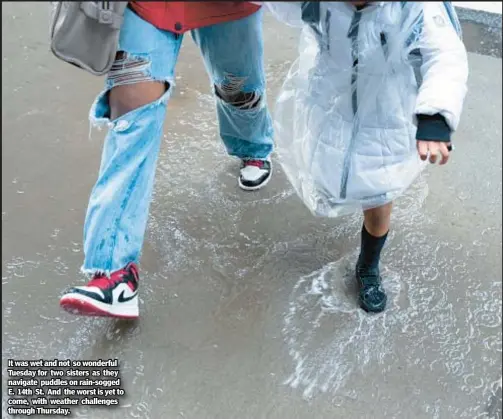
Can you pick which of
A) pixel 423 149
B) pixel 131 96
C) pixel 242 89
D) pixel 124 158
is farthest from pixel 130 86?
pixel 423 149

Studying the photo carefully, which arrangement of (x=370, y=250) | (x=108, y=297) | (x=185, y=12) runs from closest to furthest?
(x=185, y=12) < (x=108, y=297) < (x=370, y=250)

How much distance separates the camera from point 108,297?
1.78 m

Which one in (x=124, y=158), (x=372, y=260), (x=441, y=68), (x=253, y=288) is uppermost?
(x=441, y=68)

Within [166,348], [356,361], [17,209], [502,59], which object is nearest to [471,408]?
[356,361]

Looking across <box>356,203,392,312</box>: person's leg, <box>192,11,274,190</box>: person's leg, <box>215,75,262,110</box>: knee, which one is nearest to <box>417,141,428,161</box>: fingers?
<box>356,203,392,312</box>: person's leg

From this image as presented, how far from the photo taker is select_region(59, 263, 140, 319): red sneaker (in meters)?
1.70

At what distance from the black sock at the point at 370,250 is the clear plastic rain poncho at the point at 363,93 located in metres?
0.12

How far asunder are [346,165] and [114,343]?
81 cm

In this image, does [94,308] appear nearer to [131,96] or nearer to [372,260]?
[131,96]

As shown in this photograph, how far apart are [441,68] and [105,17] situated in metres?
0.75

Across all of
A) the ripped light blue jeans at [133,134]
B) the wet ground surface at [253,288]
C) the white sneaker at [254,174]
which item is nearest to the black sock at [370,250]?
the wet ground surface at [253,288]

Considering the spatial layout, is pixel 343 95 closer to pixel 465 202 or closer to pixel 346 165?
pixel 346 165

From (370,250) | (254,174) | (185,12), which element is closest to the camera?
(185,12)

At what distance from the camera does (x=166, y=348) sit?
187 cm
